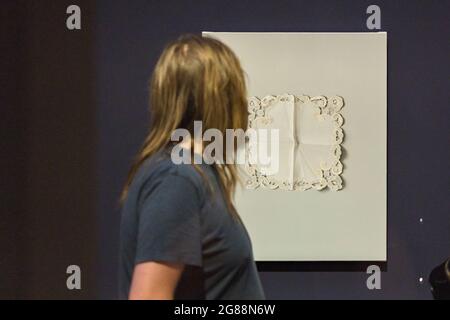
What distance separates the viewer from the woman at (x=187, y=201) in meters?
0.98

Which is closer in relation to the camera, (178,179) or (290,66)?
(178,179)

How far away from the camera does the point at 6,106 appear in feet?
6.55

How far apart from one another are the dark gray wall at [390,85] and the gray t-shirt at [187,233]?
979 millimetres

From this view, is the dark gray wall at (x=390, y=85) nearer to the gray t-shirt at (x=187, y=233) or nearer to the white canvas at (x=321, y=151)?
the white canvas at (x=321, y=151)

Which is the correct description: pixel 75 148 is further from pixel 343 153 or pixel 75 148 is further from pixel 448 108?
pixel 448 108

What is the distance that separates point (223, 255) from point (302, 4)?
1.13 meters

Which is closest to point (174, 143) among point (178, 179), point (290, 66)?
point (178, 179)

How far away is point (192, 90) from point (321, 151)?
0.98m

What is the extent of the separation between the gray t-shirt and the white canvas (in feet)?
3.06

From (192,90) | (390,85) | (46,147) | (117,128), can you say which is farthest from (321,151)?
(192,90)

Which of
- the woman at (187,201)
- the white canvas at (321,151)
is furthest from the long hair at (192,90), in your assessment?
the white canvas at (321,151)

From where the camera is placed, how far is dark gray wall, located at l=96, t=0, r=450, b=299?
1.99m

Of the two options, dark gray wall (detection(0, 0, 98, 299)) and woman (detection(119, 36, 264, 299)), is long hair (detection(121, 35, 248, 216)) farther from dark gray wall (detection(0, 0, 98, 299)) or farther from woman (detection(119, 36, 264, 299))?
dark gray wall (detection(0, 0, 98, 299))

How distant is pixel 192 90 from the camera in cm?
105
